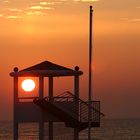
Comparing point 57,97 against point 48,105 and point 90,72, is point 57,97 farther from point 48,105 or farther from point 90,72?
point 90,72

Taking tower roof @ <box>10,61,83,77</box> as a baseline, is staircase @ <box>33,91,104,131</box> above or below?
below

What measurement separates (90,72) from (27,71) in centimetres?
469

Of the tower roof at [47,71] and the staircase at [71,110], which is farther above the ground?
the tower roof at [47,71]

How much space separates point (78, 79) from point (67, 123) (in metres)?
2.48

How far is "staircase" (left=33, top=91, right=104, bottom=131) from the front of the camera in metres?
41.8

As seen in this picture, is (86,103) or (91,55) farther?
(86,103)

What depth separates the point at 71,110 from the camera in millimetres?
42344

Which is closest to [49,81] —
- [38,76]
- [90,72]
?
[38,76]

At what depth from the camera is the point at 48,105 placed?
42.0 m

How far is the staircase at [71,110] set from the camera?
41844mm

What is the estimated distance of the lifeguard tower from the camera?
42.0 meters

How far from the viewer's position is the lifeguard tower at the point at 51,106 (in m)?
42.0

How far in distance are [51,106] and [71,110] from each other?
1.14 m

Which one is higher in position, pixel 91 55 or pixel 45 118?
pixel 91 55
